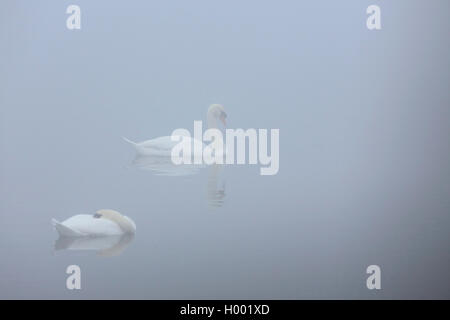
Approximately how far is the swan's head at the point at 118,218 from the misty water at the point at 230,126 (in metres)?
0.04

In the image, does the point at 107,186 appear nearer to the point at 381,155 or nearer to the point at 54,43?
the point at 54,43

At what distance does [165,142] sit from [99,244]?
65 centimetres

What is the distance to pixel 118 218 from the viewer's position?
2938mm

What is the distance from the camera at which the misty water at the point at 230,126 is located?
9.61ft

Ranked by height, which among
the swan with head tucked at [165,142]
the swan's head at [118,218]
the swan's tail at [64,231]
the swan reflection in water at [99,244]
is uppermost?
the swan with head tucked at [165,142]

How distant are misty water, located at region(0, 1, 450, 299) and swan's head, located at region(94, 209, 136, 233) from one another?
0.12 ft

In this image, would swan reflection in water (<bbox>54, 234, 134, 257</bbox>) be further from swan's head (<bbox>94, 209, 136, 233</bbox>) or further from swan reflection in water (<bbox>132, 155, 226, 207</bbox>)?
swan reflection in water (<bbox>132, 155, 226, 207</bbox>)

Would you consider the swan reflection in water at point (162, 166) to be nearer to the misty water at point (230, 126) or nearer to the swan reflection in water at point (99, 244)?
the misty water at point (230, 126)

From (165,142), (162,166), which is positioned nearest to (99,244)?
(162,166)

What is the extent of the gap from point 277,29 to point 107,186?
4.04ft

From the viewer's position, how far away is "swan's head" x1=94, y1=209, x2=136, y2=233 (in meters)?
2.93

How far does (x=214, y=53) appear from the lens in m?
2.95

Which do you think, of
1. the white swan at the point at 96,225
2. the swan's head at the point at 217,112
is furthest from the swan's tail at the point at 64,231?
the swan's head at the point at 217,112
